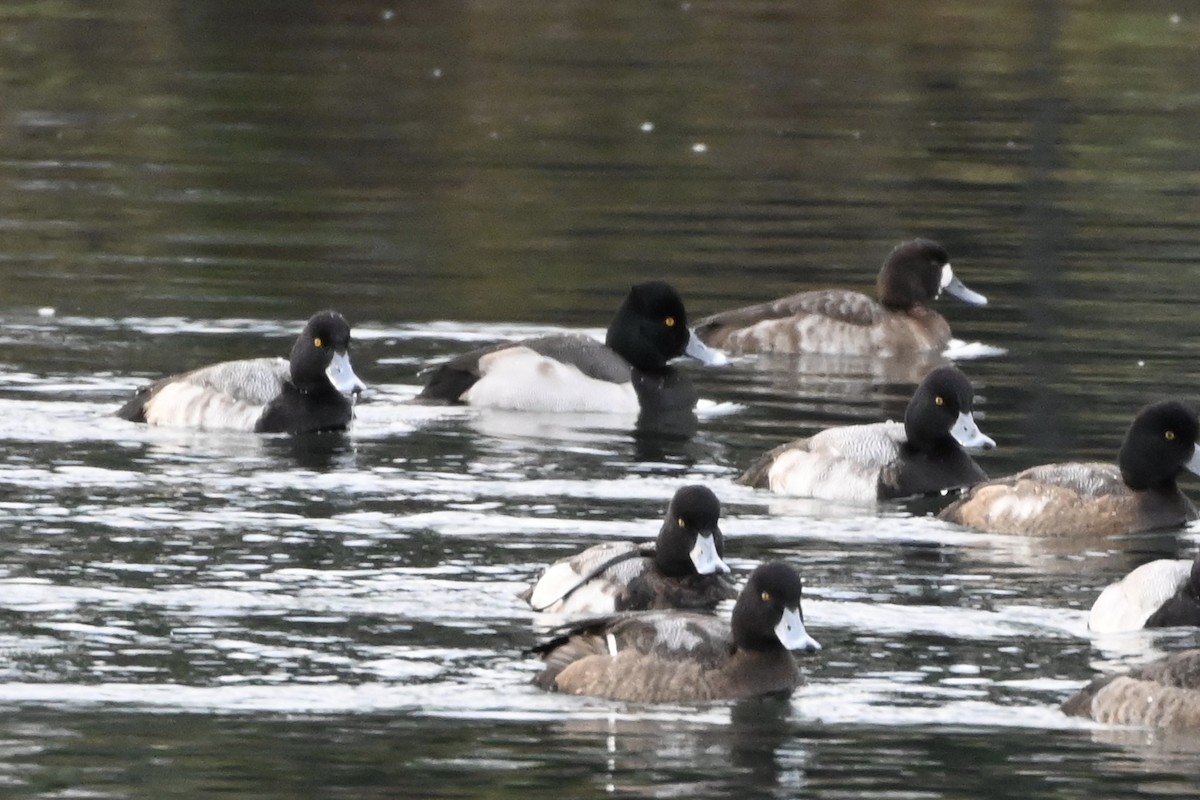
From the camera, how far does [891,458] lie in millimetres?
16328

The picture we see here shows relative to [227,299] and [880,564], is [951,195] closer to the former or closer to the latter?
[227,299]

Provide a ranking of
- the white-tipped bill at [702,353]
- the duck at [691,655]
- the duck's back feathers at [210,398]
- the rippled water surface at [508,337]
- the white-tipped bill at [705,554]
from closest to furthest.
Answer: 1. the rippled water surface at [508,337]
2. the duck at [691,655]
3. the white-tipped bill at [705,554]
4. the duck's back feathers at [210,398]
5. the white-tipped bill at [702,353]

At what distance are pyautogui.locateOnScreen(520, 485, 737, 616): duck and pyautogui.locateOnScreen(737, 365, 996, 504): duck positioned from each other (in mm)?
2926

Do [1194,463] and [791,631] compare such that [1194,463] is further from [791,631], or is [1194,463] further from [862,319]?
[862,319]

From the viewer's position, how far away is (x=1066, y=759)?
426 inches

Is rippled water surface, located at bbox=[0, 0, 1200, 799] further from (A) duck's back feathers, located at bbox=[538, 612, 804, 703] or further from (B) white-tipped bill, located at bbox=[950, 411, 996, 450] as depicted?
(B) white-tipped bill, located at bbox=[950, 411, 996, 450]

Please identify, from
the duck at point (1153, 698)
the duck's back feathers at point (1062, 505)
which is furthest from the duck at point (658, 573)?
the duck's back feathers at point (1062, 505)

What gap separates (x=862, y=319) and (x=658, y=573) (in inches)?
354

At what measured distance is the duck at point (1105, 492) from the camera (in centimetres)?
1541

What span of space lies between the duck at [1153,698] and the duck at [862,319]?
10.1m

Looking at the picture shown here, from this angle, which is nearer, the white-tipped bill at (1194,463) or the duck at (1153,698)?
the duck at (1153,698)

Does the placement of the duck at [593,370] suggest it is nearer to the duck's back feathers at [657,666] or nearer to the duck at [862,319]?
the duck at [862,319]

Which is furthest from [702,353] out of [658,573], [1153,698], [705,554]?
[1153,698]

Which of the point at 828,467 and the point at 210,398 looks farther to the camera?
the point at 210,398
